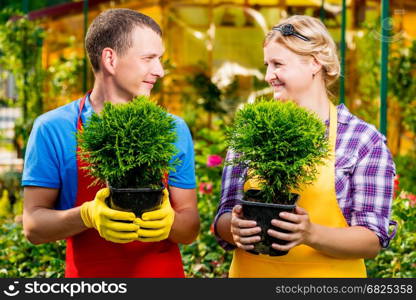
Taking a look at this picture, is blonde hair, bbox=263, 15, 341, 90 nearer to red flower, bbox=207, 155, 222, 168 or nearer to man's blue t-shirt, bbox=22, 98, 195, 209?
man's blue t-shirt, bbox=22, 98, 195, 209

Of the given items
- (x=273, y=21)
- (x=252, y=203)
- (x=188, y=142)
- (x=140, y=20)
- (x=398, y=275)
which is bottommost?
(x=398, y=275)

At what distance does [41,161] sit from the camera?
7.27ft

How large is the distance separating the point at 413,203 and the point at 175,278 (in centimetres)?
207

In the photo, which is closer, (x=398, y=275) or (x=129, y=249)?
(x=129, y=249)

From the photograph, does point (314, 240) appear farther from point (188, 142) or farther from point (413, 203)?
point (413, 203)

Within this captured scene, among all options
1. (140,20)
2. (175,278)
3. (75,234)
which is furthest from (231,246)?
(140,20)

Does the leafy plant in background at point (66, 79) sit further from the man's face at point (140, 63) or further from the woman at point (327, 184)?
the woman at point (327, 184)

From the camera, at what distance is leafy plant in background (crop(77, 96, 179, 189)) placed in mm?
1968

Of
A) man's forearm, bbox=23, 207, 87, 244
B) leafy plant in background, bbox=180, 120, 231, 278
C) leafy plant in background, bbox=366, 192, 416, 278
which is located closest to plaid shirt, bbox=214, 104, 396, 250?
man's forearm, bbox=23, 207, 87, 244

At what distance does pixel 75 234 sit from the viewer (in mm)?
2217

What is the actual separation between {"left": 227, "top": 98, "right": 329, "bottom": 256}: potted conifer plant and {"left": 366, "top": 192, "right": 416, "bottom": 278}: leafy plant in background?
1.79 meters

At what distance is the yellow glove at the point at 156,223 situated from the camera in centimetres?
201

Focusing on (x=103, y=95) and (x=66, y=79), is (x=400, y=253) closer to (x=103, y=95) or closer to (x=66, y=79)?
(x=103, y=95)

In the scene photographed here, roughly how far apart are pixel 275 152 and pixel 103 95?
0.66m
